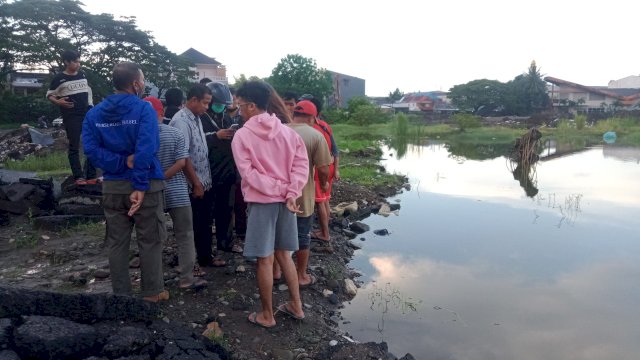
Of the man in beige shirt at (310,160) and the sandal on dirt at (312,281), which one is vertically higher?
the man in beige shirt at (310,160)

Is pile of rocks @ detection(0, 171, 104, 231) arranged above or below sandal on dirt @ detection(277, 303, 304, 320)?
above

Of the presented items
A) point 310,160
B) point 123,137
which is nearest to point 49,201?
point 123,137

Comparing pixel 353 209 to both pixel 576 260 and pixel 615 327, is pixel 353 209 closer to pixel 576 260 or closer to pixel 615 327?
pixel 576 260

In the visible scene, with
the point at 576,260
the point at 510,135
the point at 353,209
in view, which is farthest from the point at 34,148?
the point at 510,135

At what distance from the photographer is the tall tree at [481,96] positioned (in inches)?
2164

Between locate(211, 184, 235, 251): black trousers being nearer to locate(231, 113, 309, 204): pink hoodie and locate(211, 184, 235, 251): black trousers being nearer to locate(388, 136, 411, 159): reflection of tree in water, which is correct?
locate(231, 113, 309, 204): pink hoodie

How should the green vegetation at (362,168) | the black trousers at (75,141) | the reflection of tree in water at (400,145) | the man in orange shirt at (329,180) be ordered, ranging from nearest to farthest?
1. the man in orange shirt at (329,180)
2. the black trousers at (75,141)
3. the green vegetation at (362,168)
4. the reflection of tree in water at (400,145)

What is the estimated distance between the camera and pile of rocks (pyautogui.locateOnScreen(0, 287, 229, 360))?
96.8 inches

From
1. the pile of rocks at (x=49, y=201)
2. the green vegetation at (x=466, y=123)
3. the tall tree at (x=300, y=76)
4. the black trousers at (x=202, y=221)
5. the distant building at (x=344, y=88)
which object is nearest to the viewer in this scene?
A: the black trousers at (x=202, y=221)

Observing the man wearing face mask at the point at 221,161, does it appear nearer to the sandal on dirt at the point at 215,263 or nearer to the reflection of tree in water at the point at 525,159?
the sandal on dirt at the point at 215,263

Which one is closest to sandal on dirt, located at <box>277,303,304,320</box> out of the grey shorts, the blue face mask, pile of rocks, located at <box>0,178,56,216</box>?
the grey shorts

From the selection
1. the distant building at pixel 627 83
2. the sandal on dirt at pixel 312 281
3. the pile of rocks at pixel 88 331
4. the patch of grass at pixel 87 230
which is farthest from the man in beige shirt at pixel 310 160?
the distant building at pixel 627 83

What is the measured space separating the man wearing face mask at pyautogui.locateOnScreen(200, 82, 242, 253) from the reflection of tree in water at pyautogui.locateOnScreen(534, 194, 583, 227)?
6.44m

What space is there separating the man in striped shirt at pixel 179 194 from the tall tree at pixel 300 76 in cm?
4036
